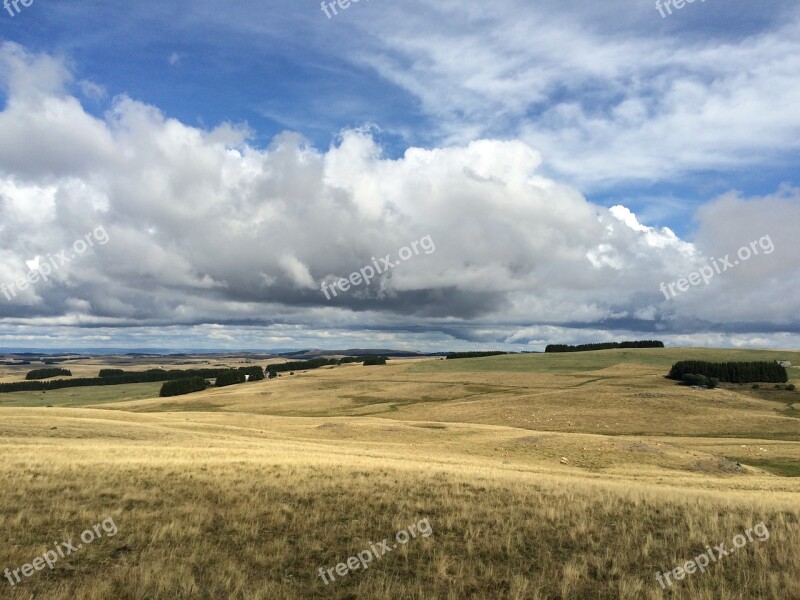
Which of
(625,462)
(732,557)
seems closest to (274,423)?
(625,462)

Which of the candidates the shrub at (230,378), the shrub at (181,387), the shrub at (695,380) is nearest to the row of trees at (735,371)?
the shrub at (695,380)

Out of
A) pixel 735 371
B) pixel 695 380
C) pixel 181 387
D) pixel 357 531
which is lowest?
pixel 181 387

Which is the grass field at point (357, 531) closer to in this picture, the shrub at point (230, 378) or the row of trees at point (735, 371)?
the row of trees at point (735, 371)

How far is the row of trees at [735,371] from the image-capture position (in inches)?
4808

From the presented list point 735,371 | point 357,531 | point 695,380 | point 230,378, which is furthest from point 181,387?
point 357,531

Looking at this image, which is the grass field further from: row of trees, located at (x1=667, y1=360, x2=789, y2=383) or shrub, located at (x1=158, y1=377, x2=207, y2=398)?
shrub, located at (x1=158, y1=377, x2=207, y2=398)

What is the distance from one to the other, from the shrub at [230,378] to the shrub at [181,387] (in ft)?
25.1

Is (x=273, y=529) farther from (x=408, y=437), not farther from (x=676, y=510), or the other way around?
(x=408, y=437)

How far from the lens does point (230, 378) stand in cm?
18550

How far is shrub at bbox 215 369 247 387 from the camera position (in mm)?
183375

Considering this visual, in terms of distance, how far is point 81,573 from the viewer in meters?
10.2

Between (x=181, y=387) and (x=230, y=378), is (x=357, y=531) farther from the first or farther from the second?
(x=230, y=378)

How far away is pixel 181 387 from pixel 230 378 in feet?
75.0

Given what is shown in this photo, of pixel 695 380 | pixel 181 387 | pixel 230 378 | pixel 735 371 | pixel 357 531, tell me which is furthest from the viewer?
pixel 230 378
